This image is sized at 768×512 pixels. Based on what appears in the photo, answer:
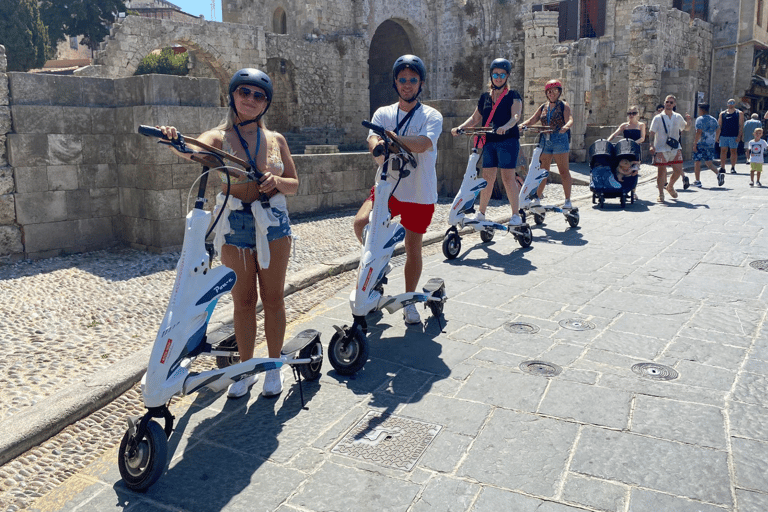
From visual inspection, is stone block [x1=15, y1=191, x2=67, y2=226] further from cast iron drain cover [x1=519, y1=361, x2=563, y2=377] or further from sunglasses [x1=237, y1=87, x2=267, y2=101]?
cast iron drain cover [x1=519, y1=361, x2=563, y2=377]

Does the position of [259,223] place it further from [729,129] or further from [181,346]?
[729,129]

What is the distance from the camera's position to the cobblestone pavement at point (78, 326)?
2.98 meters

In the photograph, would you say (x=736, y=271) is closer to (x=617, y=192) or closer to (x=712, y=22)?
(x=617, y=192)

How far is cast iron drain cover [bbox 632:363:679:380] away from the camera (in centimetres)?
374

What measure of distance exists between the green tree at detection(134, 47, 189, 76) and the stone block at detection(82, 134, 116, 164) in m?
31.1

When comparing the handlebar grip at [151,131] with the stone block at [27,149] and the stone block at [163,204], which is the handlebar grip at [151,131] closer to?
the stone block at [163,204]

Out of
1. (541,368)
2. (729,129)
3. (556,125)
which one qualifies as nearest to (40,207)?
(541,368)

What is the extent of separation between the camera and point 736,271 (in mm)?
6164

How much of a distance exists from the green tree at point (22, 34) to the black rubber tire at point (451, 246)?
3251 centimetres

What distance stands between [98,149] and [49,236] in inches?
42.6

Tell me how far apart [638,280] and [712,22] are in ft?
80.5

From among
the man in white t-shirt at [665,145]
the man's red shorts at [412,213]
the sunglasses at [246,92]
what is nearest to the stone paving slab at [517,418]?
the man's red shorts at [412,213]

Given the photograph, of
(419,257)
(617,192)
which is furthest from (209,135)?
(617,192)

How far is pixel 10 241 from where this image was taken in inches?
262
